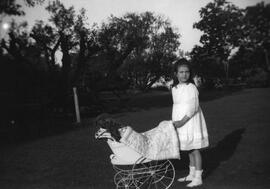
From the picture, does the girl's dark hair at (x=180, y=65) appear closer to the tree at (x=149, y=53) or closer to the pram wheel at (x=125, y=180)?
the pram wheel at (x=125, y=180)

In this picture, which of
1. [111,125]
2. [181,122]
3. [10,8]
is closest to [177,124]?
[181,122]

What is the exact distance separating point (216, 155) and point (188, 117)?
2.63 m

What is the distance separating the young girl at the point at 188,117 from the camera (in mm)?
4383

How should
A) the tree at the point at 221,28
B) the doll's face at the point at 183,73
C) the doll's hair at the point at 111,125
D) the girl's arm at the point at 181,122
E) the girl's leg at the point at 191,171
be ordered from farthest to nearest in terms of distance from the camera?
the tree at the point at 221,28 → the girl's leg at the point at 191,171 → the doll's face at the point at 183,73 → the girl's arm at the point at 181,122 → the doll's hair at the point at 111,125

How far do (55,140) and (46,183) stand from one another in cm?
463

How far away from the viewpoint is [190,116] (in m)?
Result: 4.33

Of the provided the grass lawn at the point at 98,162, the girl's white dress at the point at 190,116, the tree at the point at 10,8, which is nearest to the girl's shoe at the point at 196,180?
the grass lawn at the point at 98,162

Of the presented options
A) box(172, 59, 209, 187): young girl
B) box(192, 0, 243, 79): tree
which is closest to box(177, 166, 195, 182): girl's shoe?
box(172, 59, 209, 187): young girl

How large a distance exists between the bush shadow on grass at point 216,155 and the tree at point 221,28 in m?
47.1

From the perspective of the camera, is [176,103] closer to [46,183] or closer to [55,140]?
[46,183]

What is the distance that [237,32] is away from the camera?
53.5 metres

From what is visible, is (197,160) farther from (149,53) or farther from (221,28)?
(221,28)

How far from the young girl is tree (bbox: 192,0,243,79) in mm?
50640

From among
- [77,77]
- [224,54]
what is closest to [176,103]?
[77,77]
